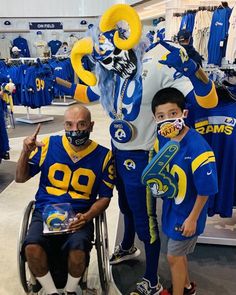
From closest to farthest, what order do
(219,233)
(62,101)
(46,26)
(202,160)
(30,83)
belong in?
(202,160) → (219,233) → (30,83) → (62,101) → (46,26)

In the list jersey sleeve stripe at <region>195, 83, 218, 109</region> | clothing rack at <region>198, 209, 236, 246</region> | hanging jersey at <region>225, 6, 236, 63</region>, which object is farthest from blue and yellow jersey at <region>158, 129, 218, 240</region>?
hanging jersey at <region>225, 6, 236, 63</region>

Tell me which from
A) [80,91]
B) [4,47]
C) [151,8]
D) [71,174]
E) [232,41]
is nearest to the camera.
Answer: [71,174]

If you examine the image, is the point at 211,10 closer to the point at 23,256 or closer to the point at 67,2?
the point at 23,256

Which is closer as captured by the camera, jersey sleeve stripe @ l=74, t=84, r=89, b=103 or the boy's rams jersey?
the boy's rams jersey

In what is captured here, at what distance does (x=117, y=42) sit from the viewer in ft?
5.53

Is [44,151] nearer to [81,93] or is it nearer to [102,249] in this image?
[81,93]

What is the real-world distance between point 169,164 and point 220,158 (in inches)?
31.9

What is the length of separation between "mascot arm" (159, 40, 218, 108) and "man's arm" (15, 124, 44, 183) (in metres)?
0.76

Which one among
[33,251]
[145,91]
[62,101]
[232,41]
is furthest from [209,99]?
[62,101]

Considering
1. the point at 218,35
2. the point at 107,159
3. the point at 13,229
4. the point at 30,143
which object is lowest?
the point at 13,229

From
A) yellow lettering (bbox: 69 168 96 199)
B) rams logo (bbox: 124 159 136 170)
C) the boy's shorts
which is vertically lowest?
the boy's shorts

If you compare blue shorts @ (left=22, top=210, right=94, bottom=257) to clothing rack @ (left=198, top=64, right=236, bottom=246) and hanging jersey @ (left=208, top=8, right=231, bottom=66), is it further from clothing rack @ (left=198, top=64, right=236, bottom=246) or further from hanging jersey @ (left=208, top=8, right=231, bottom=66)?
hanging jersey @ (left=208, top=8, right=231, bottom=66)

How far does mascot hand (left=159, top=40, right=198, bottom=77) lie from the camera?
5.31ft

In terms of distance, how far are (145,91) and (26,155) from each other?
0.70 m
